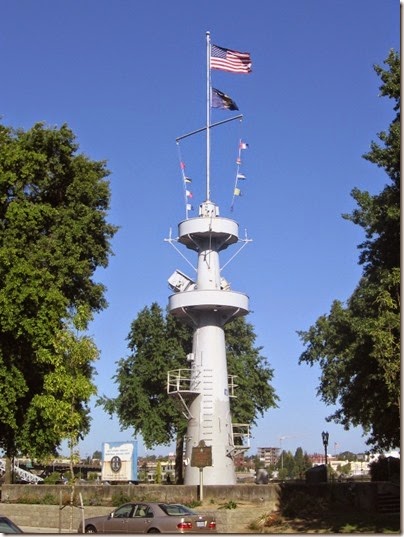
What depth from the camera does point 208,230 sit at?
139ft

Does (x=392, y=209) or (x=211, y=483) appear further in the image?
(x=211, y=483)

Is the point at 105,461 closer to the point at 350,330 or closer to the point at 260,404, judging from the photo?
the point at 350,330

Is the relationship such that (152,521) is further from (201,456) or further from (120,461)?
(120,461)

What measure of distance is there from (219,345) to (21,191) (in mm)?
12932

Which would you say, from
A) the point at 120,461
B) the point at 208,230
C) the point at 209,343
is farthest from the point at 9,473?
the point at 208,230

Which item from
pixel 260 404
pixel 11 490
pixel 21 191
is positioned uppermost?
pixel 21 191

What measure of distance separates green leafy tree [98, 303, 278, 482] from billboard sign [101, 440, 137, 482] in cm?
1488

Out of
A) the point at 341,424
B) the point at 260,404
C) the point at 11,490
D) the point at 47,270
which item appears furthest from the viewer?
the point at 260,404

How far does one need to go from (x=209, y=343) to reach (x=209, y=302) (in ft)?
7.45

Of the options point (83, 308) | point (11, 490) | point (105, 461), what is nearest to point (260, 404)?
point (105, 461)

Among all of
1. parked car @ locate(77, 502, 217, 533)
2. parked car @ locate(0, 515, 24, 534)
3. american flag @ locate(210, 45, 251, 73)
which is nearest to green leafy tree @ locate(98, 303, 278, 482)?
american flag @ locate(210, 45, 251, 73)

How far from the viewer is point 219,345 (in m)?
42.6

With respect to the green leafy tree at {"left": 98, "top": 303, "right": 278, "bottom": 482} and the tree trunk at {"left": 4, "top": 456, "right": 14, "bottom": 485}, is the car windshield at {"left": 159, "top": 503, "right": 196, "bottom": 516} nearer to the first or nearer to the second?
the tree trunk at {"left": 4, "top": 456, "right": 14, "bottom": 485}

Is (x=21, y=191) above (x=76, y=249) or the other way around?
above
